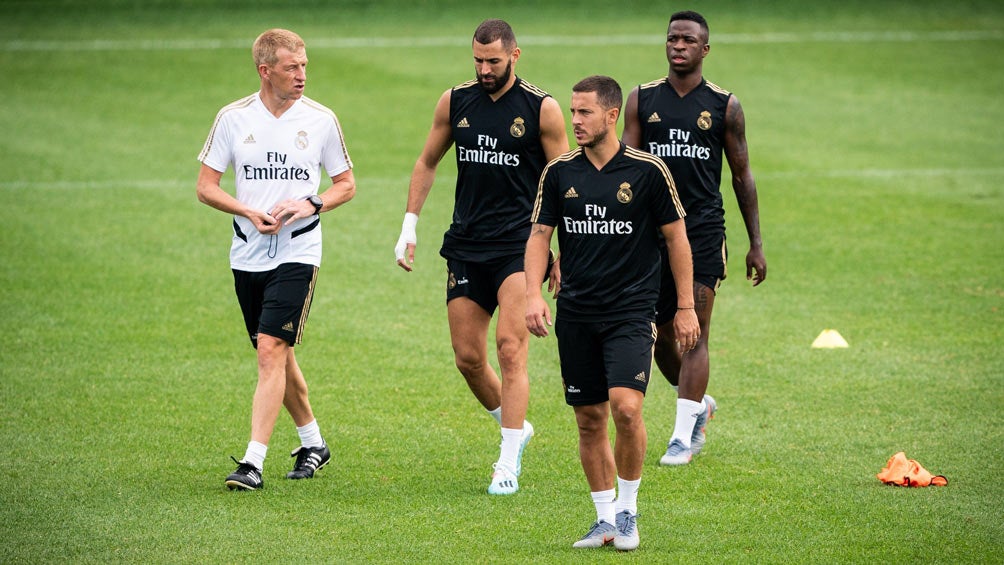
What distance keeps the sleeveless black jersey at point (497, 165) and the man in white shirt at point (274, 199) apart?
0.82 meters

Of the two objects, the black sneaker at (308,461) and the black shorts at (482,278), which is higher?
the black shorts at (482,278)

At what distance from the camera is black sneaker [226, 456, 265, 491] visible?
7.84 meters

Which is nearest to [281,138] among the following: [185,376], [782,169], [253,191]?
[253,191]

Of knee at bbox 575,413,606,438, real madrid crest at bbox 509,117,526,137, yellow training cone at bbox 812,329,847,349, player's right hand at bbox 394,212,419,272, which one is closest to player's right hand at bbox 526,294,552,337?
knee at bbox 575,413,606,438

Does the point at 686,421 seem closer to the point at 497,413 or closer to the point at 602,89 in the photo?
the point at 497,413

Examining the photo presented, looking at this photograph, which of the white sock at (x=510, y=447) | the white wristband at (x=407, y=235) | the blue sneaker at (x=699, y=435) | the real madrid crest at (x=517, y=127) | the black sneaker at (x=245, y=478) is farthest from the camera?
the blue sneaker at (x=699, y=435)

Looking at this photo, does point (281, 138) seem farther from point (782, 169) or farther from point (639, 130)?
point (782, 169)

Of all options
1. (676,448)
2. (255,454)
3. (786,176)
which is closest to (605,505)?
(676,448)

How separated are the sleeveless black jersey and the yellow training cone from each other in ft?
13.8

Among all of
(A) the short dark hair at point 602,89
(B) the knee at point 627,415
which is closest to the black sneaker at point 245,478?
(B) the knee at point 627,415

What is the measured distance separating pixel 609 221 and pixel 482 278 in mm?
1666

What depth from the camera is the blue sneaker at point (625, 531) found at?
686 centimetres

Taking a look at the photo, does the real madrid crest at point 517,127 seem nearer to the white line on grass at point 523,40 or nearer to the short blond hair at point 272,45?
the short blond hair at point 272,45

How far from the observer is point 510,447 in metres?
8.12
